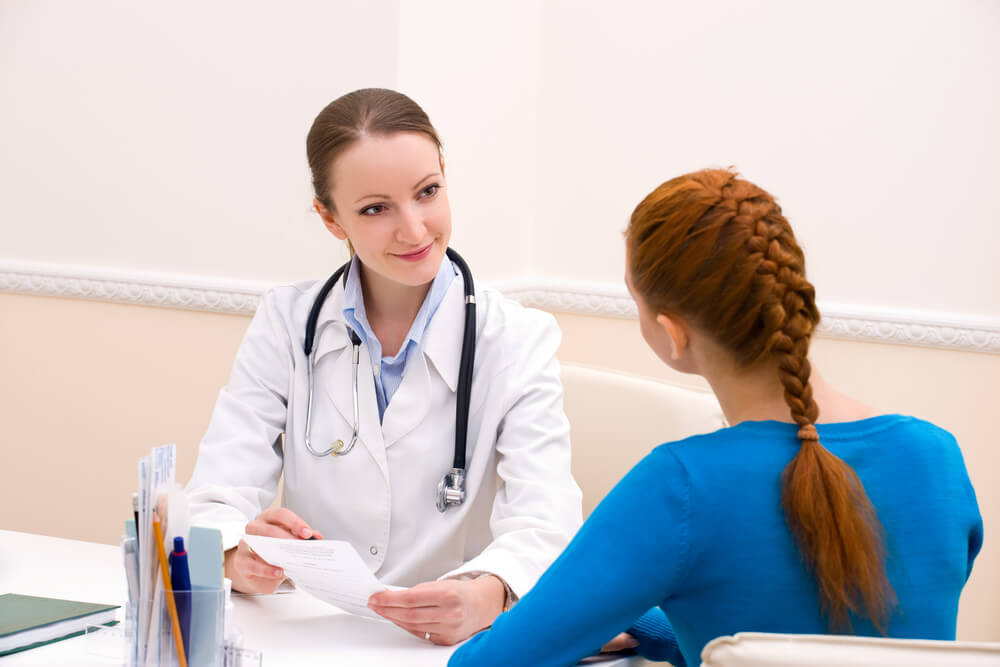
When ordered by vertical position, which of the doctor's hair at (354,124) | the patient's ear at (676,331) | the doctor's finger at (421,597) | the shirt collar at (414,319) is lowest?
the doctor's finger at (421,597)

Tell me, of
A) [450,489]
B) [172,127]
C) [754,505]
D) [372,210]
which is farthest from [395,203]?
[172,127]

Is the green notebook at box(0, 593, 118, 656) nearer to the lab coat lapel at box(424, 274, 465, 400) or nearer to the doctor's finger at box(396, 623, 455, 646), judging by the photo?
the doctor's finger at box(396, 623, 455, 646)

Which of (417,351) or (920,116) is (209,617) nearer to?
(417,351)

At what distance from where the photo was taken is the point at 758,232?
34.2 inches

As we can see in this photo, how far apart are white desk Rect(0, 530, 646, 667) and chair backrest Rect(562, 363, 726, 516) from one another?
52 cm

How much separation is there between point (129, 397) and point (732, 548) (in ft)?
6.63

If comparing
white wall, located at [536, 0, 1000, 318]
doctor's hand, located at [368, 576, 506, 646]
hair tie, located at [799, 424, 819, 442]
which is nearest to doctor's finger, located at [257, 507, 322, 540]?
doctor's hand, located at [368, 576, 506, 646]

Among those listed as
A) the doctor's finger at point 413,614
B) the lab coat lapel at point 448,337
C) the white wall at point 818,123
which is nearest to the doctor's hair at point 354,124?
the lab coat lapel at point 448,337

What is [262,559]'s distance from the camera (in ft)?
3.73

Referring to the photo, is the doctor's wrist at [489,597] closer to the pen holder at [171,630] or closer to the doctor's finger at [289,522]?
the doctor's finger at [289,522]

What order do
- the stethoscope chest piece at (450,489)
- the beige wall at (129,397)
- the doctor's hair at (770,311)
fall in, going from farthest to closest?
the beige wall at (129,397) < the stethoscope chest piece at (450,489) < the doctor's hair at (770,311)

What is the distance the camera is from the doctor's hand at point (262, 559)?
1136 millimetres

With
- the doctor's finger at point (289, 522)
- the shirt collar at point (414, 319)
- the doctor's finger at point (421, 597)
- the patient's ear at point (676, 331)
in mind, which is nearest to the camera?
the patient's ear at point (676, 331)

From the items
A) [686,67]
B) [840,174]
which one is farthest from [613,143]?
[840,174]
